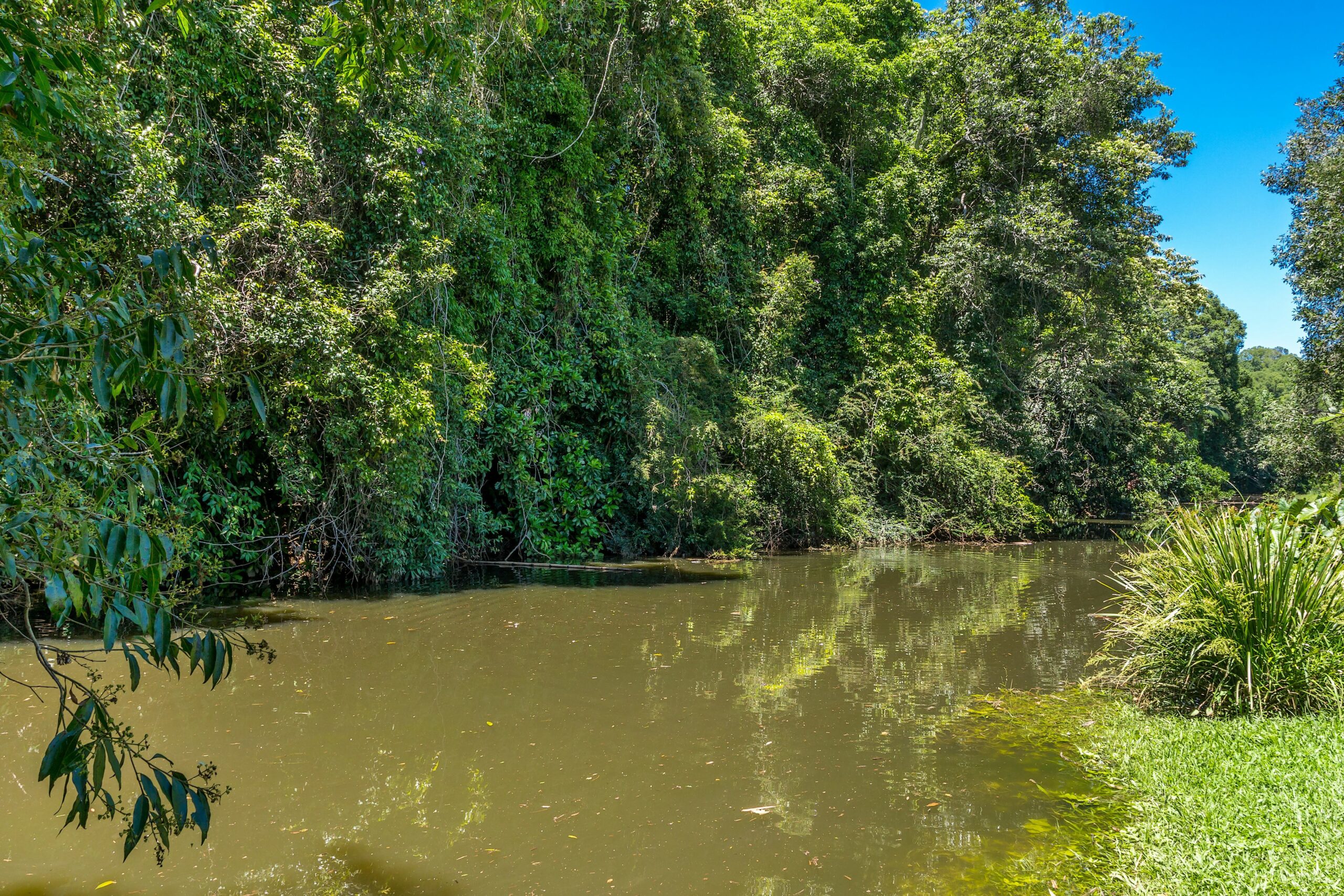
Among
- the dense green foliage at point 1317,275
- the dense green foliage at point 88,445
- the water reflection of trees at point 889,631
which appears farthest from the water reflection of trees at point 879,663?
the dense green foliage at point 1317,275

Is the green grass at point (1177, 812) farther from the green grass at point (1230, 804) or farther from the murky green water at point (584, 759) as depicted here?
the murky green water at point (584, 759)

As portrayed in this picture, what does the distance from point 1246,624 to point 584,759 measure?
433 cm

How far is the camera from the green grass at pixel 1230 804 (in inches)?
130

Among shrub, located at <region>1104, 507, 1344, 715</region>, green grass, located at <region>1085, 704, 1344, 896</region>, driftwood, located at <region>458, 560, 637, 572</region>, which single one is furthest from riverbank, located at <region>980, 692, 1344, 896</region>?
driftwood, located at <region>458, 560, 637, 572</region>

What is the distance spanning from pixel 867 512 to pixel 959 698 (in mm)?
11786

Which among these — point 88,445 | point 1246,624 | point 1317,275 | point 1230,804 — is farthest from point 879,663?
point 1317,275

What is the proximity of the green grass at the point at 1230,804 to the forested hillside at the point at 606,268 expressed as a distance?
12.7ft

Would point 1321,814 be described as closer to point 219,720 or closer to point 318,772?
point 318,772

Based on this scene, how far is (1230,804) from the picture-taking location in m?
3.93

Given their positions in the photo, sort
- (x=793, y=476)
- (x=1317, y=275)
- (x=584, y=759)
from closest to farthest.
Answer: (x=584, y=759), (x=793, y=476), (x=1317, y=275)

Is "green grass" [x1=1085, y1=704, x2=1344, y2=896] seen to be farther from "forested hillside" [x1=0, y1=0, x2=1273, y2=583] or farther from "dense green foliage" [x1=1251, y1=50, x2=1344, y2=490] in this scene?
"dense green foliage" [x1=1251, y1=50, x2=1344, y2=490]

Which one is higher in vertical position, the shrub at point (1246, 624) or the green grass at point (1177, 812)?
the shrub at point (1246, 624)

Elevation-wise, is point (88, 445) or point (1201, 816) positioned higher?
point (88, 445)

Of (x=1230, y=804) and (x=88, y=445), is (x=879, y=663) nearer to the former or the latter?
(x=1230, y=804)
